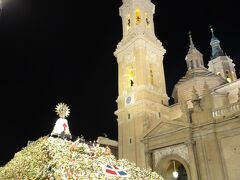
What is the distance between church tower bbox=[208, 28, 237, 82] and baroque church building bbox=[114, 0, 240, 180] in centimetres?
1378

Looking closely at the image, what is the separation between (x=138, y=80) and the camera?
31984 mm

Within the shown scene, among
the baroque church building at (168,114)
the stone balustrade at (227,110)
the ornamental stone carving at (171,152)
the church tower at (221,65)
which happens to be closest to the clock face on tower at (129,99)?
the baroque church building at (168,114)

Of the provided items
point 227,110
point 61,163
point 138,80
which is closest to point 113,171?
point 61,163

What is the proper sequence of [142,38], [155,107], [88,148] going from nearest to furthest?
[88,148], [155,107], [142,38]

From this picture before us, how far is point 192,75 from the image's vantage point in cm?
3612

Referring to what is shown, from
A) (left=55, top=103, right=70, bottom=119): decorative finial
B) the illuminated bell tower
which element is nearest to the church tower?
the illuminated bell tower

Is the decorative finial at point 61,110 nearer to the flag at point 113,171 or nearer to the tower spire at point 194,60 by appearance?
the flag at point 113,171

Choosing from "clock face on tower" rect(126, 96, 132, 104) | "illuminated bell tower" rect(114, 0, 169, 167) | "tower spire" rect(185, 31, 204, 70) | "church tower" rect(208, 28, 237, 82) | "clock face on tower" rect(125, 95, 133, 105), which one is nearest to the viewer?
"illuminated bell tower" rect(114, 0, 169, 167)

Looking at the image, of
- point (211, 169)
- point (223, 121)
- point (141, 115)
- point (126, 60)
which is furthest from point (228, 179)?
point (126, 60)

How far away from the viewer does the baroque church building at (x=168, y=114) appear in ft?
68.2

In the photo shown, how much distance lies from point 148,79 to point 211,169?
14.6 m

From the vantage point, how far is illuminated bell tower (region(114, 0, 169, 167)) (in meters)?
29.3

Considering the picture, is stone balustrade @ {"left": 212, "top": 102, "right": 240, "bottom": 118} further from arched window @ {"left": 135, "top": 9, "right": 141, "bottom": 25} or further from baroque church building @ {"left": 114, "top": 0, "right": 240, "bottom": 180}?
arched window @ {"left": 135, "top": 9, "right": 141, "bottom": 25}

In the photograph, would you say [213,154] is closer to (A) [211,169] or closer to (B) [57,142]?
(A) [211,169]
